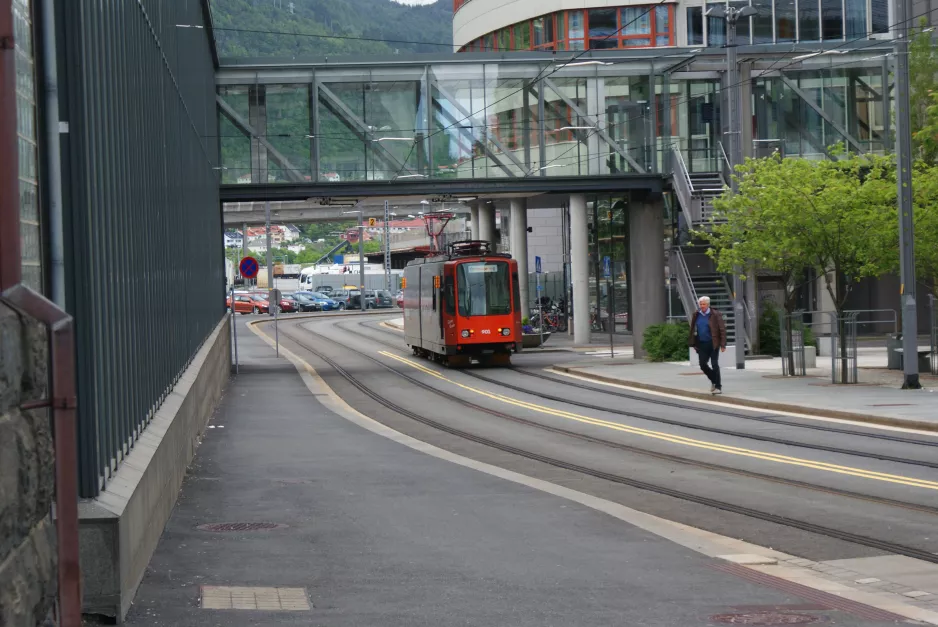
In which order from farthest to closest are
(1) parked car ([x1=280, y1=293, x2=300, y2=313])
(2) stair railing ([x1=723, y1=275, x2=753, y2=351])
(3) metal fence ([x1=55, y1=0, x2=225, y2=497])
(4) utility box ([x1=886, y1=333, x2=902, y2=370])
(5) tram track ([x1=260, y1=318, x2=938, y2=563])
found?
(1) parked car ([x1=280, y1=293, x2=300, y2=313]), (2) stair railing ([x1=723, y1=275, x2=753, y2=351]), (4) utility box ([x1=886, y1=333, x2=902, y2=370]), (5) tram track ([x1=260, y1=318, x2=938, y2=563]), (3) metal fence ([x1=55, y1=0, x2=225, y2=497])

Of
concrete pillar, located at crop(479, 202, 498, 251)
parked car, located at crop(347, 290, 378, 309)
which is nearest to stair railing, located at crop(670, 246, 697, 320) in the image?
concrete pillar, located at crop(479, 202, 498, 251)

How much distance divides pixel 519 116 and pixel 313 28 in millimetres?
111029

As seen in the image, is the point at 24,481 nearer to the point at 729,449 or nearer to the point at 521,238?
the point at 729,449

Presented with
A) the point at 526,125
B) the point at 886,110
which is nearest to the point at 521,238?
the point at 526,125

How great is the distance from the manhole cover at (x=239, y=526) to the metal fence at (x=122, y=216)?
1017mm

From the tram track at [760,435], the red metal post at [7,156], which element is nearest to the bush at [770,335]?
the tram track at [760,435]

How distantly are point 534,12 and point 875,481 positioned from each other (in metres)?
58.6

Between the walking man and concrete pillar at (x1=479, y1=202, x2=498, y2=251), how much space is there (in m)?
27.9

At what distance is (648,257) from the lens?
40500mm

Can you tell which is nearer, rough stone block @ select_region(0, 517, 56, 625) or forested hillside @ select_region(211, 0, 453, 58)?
rough stone block @ select_region(0, 517, 56, 625)

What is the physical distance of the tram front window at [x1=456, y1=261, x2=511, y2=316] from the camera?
124 ft

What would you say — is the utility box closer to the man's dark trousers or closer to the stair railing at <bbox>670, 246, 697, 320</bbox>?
the man's dark trousers

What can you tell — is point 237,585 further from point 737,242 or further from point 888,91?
point 888,91

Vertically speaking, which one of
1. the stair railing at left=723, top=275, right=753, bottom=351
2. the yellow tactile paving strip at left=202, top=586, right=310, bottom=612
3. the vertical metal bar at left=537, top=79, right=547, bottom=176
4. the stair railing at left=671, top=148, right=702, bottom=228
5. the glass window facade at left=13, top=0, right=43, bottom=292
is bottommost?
the yellow tactile paving strip at left=202, top=586, right=310, bottom=612
